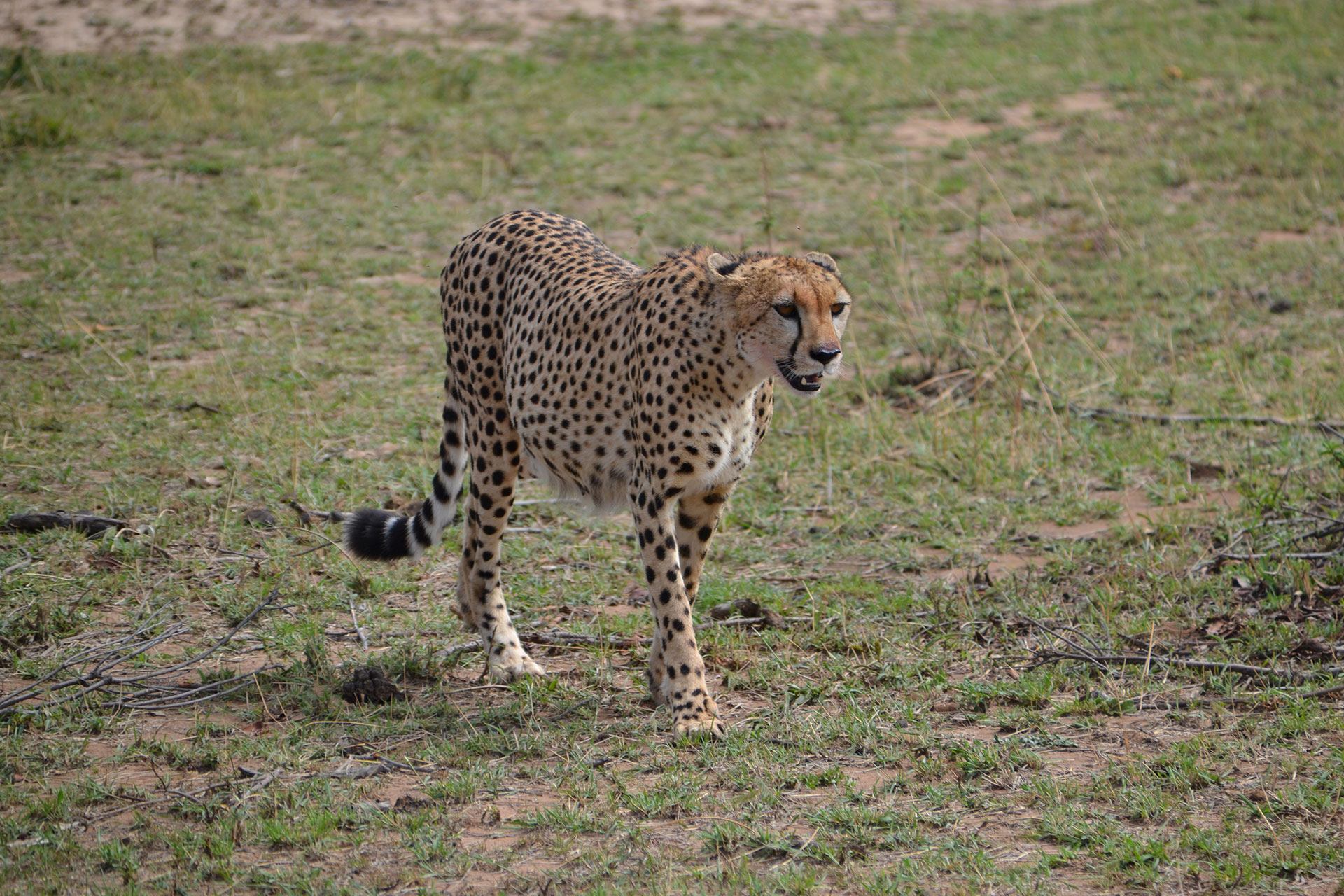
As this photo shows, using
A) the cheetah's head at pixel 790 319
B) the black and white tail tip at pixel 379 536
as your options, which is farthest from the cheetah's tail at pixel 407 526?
the cheetah's head at pixel 790 319

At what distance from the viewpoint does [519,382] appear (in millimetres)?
4301

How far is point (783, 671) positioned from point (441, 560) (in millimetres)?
1495

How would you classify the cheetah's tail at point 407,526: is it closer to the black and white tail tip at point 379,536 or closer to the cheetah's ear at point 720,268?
the black and white tail tip at point 379,536

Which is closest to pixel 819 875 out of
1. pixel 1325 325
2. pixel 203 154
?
pixel 1325 325

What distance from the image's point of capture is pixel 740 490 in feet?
18.4

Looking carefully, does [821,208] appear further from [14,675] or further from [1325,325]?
[14,675]

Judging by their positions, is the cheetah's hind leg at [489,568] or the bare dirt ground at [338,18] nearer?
the cheetah's hind leg at [489,568]

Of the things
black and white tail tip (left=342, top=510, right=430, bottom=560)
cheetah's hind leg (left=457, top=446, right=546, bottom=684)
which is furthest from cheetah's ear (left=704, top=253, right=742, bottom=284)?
black and white tail tip (left=342, top=510, right=430, bottom=560)

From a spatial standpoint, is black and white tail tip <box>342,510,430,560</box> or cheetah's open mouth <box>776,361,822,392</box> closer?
cheetah's open mouth <box>776,361,822,392</box>

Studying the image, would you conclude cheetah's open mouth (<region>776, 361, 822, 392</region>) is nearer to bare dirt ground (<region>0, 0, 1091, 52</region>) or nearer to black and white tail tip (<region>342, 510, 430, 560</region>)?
black and white tail tip (<region>342, 510, 430, 560</region>)

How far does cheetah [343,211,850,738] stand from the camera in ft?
12.5

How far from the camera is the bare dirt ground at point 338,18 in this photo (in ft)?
35.8

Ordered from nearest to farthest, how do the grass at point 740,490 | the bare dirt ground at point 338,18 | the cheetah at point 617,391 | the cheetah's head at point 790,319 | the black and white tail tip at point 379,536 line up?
the grass at point 740,490 → the cheetah's head at point 790,319 → the cheetah at point 617,391 → the black and white tail tip at point 379,536 → the bare dirt ground at point 338,18

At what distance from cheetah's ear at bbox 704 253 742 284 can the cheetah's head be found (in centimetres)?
2
